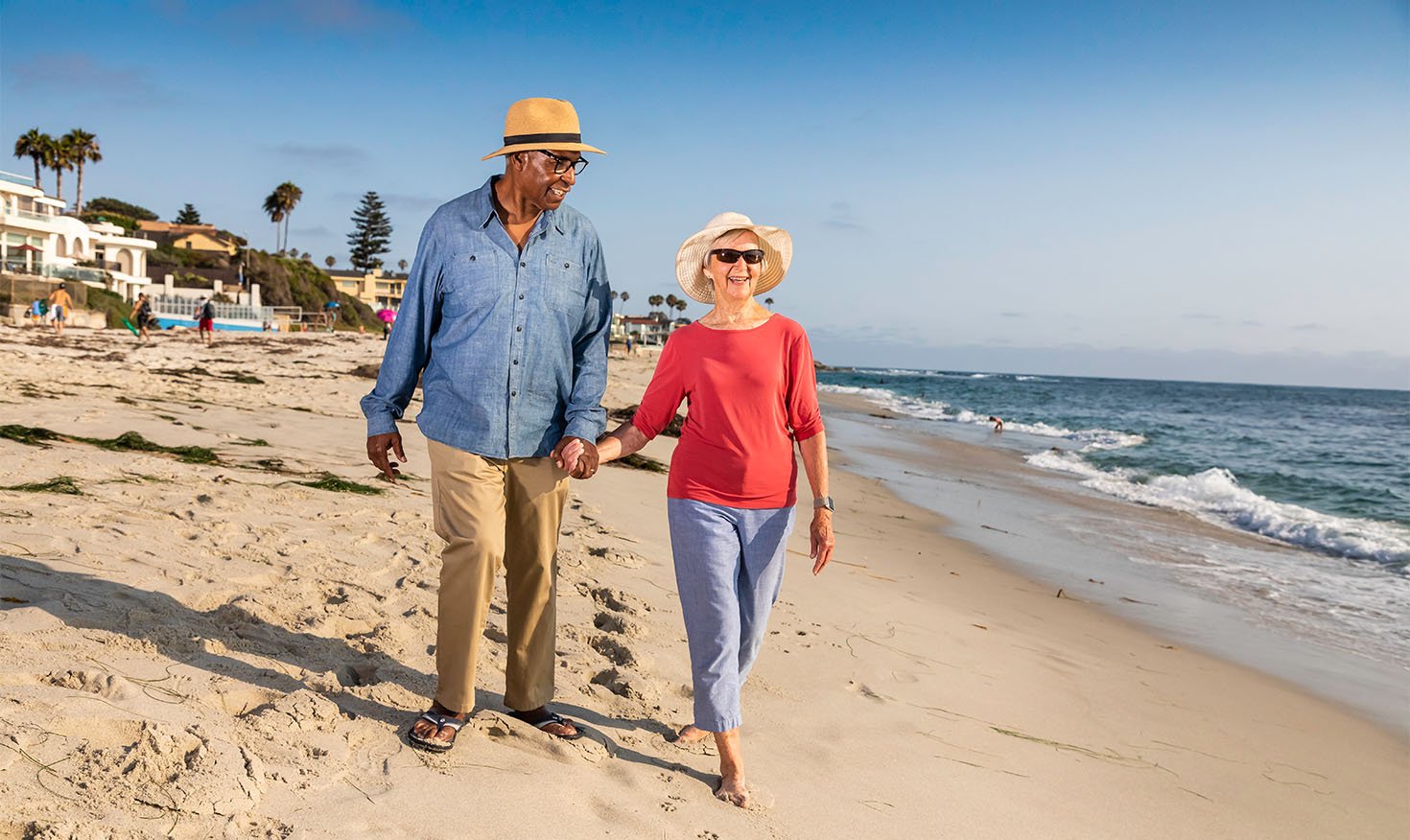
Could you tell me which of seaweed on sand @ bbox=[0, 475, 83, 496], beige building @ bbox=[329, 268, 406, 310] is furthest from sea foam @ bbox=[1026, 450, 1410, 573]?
beige building @ bbox=[329, 268, 406, 310]

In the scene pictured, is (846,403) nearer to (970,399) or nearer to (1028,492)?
(970,399)

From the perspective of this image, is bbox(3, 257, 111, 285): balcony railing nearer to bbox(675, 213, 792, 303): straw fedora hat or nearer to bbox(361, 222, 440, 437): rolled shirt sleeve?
bbox(361, 222, 440, 437): rolled shirt sleeve

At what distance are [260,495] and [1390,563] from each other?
11.3m

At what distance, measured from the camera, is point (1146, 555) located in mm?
9492

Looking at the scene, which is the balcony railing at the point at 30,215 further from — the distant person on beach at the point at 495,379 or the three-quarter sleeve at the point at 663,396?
the three-quarter sleeve at the point at 663,396

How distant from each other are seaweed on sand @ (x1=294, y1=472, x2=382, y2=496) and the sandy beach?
0.04m

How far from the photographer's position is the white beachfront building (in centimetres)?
4520

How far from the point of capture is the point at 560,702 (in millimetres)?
3662

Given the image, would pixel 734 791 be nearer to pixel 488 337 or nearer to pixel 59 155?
pixel 488 337

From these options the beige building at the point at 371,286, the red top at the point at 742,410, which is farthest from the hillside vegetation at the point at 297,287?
the red top at the point at 742,410

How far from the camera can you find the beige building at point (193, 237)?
266 ft

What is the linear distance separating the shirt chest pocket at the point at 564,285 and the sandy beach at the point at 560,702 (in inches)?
58.4

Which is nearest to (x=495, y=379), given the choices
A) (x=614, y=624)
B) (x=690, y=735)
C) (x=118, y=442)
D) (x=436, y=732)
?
(x=436, y=732)

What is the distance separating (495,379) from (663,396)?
60cm
